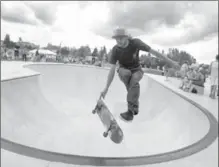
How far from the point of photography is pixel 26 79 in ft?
27.8

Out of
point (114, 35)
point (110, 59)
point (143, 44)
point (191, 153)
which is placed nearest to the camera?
point (114, 35)

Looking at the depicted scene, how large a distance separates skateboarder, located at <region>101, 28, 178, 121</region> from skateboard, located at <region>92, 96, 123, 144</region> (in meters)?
0.16

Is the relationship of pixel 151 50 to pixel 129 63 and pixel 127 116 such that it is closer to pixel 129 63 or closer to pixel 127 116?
pixel 129 63

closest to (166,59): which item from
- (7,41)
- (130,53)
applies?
(130,53)

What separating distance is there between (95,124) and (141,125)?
1.28 m

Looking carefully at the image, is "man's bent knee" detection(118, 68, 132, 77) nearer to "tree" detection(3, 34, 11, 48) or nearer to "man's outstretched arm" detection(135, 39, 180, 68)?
"man's outstretched arm" detection(135, 39, 180, 68)

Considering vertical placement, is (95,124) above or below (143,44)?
below

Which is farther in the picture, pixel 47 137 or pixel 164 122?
pixel 47 137

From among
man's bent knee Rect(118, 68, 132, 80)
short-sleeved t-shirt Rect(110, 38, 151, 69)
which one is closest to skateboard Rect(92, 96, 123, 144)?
man's bent knee Rect(118, 68, 132, 80)

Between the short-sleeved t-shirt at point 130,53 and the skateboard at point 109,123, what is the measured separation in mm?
387

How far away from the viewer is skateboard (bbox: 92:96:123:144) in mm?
1834

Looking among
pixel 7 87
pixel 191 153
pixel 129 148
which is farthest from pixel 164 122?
pixel 7 87

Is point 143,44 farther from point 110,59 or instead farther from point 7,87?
point 7,87

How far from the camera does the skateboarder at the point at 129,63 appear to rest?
1273 millimetres
